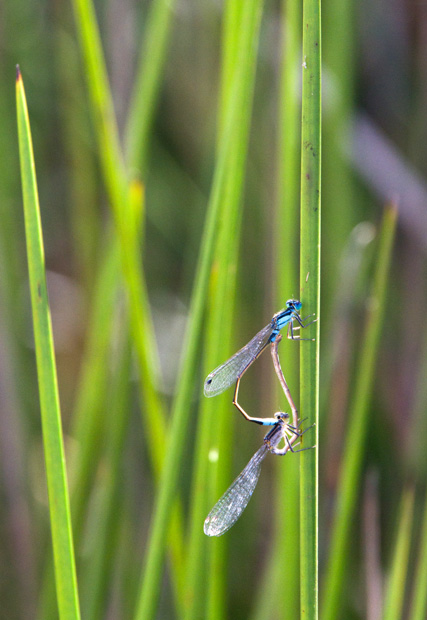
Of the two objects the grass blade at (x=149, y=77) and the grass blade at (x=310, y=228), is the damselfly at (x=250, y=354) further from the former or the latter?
the grass blade at (x=149, y=77)

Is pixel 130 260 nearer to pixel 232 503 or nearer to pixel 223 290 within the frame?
pixel 223 290

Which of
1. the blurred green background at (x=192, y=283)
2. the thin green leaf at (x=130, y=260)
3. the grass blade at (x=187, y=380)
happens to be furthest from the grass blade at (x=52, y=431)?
the blurred green background at (x=192, y=283)

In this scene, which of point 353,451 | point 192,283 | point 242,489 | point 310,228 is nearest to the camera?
point 310,228

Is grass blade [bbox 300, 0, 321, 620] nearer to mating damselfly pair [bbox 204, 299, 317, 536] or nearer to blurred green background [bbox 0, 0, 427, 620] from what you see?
mating damselfly pair [bbox 204, 299, 317, 536]

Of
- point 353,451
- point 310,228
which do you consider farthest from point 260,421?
point 310,228

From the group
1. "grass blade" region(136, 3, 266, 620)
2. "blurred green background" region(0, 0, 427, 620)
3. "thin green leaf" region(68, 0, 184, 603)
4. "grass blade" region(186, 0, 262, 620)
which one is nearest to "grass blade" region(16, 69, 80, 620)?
"grass blade" region(136, 3, 266, 620)

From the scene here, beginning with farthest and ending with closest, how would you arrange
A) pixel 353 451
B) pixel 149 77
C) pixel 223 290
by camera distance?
pixel 149 77
pixel 353 451
pixel 223 290

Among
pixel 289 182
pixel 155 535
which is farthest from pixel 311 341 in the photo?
pixel 289 182
